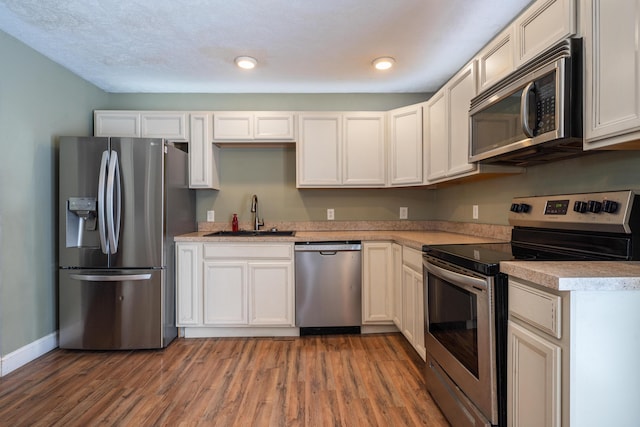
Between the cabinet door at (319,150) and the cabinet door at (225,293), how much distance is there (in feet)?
3.50

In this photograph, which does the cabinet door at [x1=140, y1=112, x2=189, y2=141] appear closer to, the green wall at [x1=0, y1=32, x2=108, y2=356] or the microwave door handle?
the green wall at [x1=0, y1=32, x2=108, y2=356]

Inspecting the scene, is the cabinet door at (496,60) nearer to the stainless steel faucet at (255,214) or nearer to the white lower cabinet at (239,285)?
the white lower cabinet at (239,285)

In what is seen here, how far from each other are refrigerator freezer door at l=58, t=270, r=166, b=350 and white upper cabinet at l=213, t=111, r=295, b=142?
150 centimetres

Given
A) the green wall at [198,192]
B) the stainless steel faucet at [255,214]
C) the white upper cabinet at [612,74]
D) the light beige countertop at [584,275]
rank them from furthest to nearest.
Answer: the stainless steel faucet at [255,214]
the green wall at [198,192]
the white upper cabinet at [612,74]
the light beige countertop at [584,275]

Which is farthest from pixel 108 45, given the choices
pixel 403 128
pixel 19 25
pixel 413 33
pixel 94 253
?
pixel 403 128

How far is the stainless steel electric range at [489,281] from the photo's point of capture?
51.6 inches

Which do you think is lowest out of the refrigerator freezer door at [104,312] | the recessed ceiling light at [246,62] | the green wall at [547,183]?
the refrigerator freezer door at [104,312]

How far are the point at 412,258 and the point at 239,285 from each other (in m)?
1.53

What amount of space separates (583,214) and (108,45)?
3.29m

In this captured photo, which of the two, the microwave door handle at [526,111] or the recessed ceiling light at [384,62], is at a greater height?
the recessed ceiling light at [384,62]

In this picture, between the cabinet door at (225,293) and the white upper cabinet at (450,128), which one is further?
the cabinet door at (225,293)

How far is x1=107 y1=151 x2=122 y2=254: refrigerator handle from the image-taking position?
100 inches

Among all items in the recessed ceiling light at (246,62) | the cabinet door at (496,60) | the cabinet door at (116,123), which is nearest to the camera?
the cabinet door at (496,60)

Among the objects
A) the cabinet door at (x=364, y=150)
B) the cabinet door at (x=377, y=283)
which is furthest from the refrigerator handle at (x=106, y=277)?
the cabinet door at (x=364, y=150)
